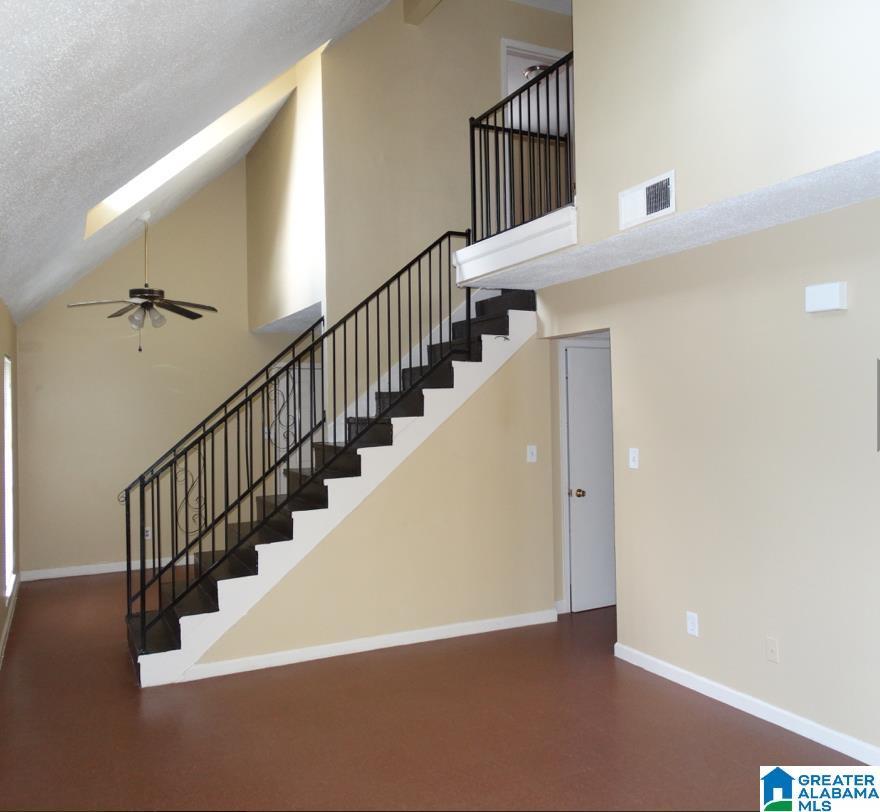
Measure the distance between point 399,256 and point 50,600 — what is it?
469cm

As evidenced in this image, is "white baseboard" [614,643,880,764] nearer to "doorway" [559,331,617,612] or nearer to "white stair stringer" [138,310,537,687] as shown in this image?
"doorway" [559,331,617,612]

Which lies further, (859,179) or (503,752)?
(503,752)

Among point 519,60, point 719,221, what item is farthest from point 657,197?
point 519,60

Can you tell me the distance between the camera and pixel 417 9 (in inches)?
268

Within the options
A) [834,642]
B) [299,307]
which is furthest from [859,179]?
[299,307]

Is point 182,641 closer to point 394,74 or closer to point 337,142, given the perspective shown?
point 337,142

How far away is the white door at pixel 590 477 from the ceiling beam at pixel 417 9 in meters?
3.39

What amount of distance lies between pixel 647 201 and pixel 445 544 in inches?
115

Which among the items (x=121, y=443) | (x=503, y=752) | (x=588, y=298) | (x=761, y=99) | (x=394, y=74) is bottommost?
(x=503, y=752)

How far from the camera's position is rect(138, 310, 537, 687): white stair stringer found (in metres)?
4.80

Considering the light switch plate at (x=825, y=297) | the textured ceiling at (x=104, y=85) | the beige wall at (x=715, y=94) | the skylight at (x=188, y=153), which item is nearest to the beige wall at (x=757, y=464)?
the light switch plate at (x=825, y=297)

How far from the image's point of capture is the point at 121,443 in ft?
27.7

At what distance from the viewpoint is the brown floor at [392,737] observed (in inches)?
133

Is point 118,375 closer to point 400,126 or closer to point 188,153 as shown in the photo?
point 188,153
